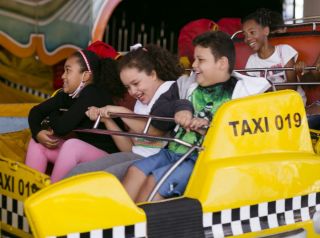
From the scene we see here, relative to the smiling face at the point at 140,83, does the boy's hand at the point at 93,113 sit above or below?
below

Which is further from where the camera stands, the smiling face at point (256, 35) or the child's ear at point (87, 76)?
the smiling face at point (256, 35)

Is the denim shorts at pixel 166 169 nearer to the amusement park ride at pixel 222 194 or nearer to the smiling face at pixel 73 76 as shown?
the amusement park ride at pixel 222 194

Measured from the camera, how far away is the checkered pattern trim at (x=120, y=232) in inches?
81.4

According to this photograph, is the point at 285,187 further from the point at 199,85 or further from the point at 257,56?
the point at 257,56

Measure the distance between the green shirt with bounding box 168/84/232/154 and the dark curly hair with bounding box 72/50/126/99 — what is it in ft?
1.78

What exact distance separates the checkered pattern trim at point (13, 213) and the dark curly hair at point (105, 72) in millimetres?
678

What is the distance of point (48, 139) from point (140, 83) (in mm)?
522

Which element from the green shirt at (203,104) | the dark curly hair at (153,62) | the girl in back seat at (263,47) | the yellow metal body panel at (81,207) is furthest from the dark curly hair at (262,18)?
the yellow metal body panel at (81,207)

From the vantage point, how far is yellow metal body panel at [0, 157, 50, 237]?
2.55 m

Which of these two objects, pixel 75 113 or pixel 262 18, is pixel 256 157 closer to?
pixel 75 113

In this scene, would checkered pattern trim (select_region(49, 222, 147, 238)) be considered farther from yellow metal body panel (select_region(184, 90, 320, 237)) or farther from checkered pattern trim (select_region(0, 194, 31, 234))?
checkered pattern trim (select_region(0, 194, 31, 234))

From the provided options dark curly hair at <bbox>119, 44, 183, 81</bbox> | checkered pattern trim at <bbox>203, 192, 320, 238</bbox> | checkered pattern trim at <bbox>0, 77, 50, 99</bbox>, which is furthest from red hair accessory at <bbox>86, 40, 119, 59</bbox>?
checkered pattern trim at <bbox>0, 77, 50, 99</bbox>

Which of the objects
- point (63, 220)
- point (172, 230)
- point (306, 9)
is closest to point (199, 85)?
point (172, 230)

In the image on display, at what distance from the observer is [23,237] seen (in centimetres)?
261
